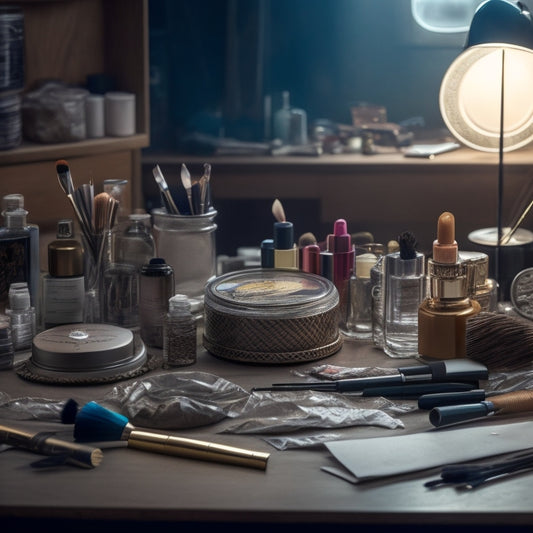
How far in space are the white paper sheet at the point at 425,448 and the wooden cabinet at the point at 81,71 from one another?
4.67 ft

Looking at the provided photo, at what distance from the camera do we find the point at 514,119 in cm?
185

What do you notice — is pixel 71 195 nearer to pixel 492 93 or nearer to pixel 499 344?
pixel 499 344

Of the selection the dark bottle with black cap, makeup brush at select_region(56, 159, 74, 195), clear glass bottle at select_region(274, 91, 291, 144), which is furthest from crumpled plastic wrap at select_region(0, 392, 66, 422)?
clear glass bottle at select_region(274, 91, 291, 144)

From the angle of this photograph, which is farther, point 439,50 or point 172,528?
point 439,50

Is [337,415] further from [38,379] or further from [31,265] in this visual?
[31,265]

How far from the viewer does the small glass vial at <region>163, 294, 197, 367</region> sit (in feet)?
4.26

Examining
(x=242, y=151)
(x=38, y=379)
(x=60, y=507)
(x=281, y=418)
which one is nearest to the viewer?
(x=60, y=507)

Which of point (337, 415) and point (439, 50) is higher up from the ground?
point (439, 50)

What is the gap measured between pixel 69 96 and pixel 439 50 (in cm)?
139

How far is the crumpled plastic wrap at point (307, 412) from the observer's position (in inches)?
43.5

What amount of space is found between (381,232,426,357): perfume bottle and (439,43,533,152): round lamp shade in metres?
0.47

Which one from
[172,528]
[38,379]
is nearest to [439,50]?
[38,379]

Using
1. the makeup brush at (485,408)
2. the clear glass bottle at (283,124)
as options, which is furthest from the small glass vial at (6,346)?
the clear glass bottle at (283,124)

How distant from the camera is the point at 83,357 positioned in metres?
1.25
